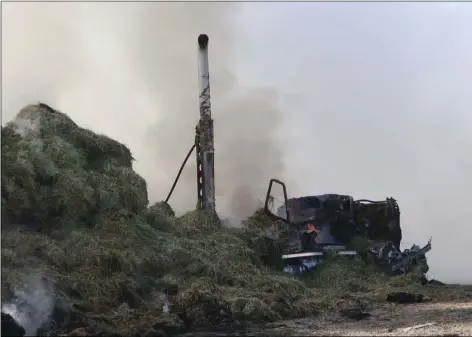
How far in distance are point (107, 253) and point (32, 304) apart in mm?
2335

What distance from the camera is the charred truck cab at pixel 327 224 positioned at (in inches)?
731

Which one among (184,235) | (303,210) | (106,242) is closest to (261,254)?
(184,235)

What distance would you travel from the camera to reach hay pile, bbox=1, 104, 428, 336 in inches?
388

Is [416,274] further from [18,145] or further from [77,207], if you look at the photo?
[18,145]

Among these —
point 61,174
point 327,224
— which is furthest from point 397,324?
point 327,224

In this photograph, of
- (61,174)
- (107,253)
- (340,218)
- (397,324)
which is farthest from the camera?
(340,218)

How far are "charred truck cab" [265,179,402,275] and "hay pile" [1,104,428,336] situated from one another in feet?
8.23

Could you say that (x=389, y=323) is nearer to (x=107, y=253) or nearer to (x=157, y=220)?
(x=107, y=253)

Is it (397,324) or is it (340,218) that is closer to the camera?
(397,324)

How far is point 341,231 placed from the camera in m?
21.0

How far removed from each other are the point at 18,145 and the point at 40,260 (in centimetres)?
267

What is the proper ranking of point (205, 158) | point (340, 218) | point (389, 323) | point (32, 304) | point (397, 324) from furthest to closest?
1. point (340, 218)
2. point (205, 158)
3. point (389, 323)
4. point (397, 324)
5. point (32, 304)

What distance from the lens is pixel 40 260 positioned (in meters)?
10.3

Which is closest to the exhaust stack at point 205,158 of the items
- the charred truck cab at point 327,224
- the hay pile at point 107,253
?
the charred truck cab at point 327,224
